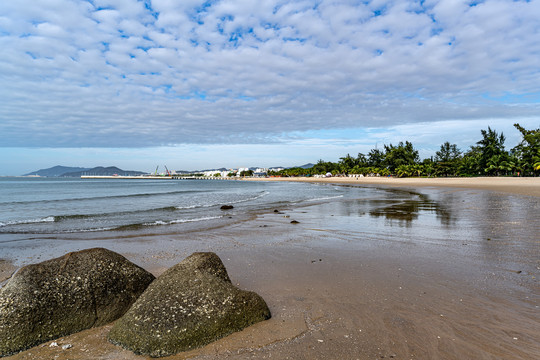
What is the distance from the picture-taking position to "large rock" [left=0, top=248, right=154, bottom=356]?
158 inches

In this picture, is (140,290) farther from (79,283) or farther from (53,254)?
(53,254)

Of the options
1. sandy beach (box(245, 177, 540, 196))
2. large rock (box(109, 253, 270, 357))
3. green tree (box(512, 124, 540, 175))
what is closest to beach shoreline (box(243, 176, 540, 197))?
sandy beach (box(245, 177, 540, 196))

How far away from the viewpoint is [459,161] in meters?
82.7

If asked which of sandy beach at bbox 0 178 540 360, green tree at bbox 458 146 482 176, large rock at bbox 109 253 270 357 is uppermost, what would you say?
green tree at bbox 458 146 482 176

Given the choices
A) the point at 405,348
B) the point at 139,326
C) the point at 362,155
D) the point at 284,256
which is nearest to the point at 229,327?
the point at 139,326

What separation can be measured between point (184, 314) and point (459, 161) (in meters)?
95.6

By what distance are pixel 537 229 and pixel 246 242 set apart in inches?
412

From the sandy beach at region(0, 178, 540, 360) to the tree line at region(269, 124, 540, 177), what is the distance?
63.1 metres

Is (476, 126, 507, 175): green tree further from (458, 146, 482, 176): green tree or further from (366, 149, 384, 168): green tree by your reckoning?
(366, 149, 384, 168): green tree

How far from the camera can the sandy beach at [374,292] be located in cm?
380

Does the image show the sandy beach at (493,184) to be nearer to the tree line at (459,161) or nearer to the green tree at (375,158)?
the tree line at (459,161)

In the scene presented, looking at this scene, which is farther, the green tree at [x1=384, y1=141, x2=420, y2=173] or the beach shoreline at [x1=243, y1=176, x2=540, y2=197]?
the green tree at [x1=384, y1=141, x2=420, y2=173]

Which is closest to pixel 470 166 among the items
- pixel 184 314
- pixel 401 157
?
pixel 401 157

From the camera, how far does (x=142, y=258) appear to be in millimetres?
8531
